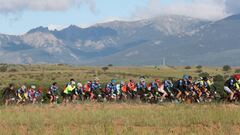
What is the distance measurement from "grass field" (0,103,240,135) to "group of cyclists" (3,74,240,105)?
5.34 meters

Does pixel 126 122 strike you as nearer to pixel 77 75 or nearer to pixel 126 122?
pixel 126 122

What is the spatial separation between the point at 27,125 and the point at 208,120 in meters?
5.58

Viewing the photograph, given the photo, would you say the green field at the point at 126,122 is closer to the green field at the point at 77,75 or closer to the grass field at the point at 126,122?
the grass field at the point at 126,122

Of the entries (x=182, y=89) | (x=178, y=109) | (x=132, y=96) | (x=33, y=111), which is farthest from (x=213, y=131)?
(x=132, y=96)

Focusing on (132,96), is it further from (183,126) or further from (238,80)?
(183,126)

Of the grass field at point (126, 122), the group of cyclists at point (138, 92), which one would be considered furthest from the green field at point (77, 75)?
the grass field at point (126, 122)

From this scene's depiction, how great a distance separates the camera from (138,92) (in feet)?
103

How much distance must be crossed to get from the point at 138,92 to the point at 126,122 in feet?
39.2

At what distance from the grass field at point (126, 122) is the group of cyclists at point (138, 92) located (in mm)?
5343

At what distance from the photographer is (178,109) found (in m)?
23.4

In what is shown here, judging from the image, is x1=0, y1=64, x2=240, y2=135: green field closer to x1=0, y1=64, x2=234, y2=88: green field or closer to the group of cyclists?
the group of cyclists

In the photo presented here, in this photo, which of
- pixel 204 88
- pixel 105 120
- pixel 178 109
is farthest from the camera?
pixel 204 88

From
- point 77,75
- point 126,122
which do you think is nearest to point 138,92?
point 126,122

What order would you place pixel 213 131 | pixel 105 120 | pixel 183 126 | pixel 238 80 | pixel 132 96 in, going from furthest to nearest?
pixel 132 96 < pixel 238 80 < pixel 105 120 < pixel 183 126 < pixel 213 131
